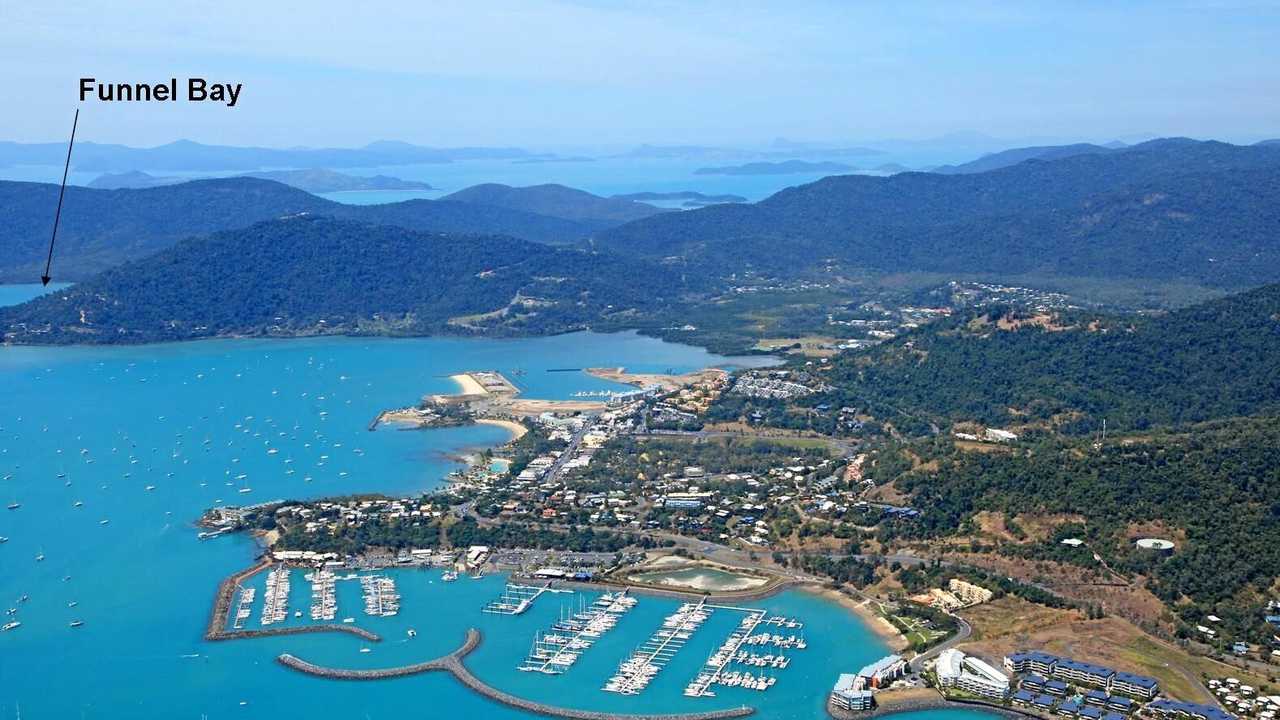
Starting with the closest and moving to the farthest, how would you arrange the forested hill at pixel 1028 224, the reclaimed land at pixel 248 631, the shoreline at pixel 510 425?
the reclaimed land at pixel 248 631
the shoreline at pixel 510 425
the forested hill at pixel 1028 224

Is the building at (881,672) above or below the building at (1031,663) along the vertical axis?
below

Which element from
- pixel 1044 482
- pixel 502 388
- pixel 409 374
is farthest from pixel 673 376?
pixel 1044 482

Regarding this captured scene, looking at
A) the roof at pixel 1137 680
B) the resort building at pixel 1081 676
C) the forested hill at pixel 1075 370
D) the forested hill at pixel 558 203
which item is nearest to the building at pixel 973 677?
the resort building at pixel 1081 676

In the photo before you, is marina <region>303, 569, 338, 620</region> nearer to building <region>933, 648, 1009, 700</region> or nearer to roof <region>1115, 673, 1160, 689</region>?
building <region>933, 648, 1009, 700</region>

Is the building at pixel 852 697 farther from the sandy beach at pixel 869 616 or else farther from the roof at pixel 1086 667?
the roof at pixel 1086 667

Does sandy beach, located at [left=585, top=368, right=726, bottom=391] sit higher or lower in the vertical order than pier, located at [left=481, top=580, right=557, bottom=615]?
higher

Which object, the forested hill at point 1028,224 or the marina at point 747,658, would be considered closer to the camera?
the marina at point 747,658

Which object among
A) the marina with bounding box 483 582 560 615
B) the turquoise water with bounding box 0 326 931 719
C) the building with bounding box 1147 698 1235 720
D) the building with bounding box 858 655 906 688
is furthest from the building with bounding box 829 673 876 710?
the marina with bounding box 483 582 560 615

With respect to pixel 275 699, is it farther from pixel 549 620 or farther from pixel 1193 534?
pixel 1193 534
